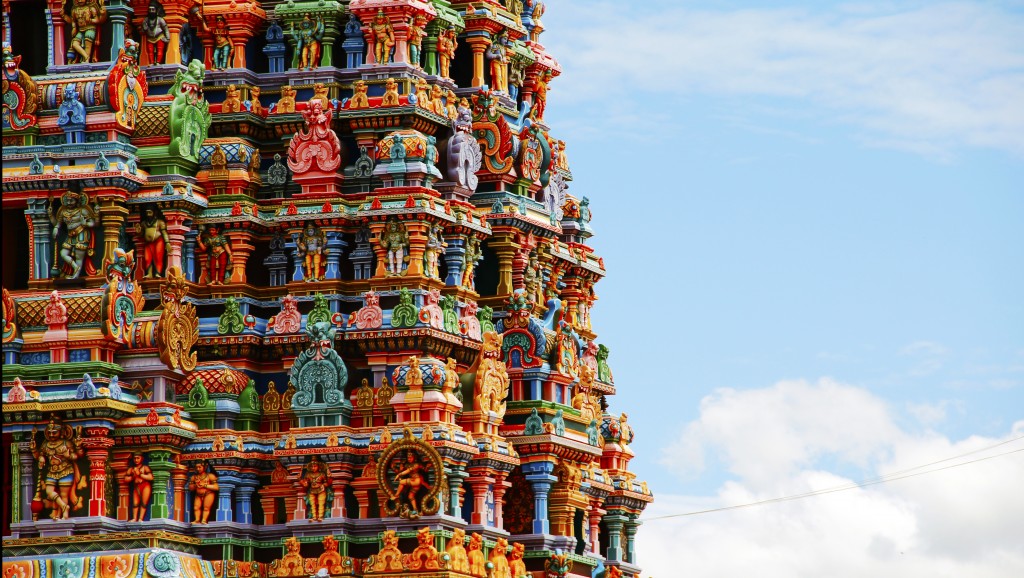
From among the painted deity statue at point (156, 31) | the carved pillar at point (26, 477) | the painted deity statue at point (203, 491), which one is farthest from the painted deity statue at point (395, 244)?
the carved pillar at point (26, 477)

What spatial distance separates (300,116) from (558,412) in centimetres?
895

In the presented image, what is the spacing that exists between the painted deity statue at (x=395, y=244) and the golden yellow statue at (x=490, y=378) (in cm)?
252

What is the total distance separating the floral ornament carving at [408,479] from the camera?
37.2 meters

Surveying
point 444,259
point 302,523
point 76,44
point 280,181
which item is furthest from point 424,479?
point 76,44

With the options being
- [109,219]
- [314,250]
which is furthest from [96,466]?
[314,250]

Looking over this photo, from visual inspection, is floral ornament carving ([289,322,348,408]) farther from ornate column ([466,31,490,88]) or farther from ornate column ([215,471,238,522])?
ornate column ([466,31,490,88])

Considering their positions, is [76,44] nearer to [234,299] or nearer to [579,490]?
[234,299]

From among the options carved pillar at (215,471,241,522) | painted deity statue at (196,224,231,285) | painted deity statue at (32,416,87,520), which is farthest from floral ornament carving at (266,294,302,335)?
painted deity statue at (32,416,87,520)

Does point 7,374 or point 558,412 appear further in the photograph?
point 558,412

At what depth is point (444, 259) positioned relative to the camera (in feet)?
133

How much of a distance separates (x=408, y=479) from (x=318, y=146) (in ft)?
26.1

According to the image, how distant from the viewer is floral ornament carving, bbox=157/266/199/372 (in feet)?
123

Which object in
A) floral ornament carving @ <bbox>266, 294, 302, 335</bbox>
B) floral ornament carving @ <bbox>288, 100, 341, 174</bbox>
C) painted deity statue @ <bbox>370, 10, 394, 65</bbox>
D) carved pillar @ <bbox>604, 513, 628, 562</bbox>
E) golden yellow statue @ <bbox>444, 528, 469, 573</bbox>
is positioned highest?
painted deity statue @ <bbox>370, 10, 394, 65</bbox>

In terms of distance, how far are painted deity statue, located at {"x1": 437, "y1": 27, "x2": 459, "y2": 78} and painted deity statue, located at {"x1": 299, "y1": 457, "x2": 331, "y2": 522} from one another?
32.9 ft
